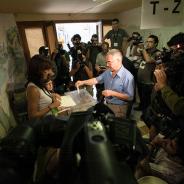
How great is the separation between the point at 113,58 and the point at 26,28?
138 inches

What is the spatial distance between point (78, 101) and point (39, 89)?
40 centimetres

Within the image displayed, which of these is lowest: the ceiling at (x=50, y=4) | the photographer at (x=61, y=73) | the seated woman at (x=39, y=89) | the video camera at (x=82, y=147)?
the photographer at (x=61, y=73)

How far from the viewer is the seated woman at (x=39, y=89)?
148 cm

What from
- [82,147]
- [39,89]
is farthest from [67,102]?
[82,147]

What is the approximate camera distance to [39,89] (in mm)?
1521

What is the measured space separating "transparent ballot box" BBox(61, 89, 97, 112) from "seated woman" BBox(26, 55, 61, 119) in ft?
0.40

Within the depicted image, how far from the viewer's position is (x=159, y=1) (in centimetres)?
162

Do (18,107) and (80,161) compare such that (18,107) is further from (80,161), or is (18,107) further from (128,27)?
(128,27)

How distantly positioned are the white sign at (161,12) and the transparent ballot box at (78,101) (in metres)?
0.83

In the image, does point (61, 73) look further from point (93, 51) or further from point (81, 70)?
point (93, 51)

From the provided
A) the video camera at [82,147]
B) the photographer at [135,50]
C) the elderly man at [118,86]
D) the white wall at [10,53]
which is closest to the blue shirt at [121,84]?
the elderly man at [118,86]

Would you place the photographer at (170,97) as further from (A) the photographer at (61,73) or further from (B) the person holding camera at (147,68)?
(A) the photographer at (61,73)

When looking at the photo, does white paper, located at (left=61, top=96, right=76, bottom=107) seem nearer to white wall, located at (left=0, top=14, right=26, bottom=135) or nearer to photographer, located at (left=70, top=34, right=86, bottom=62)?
photographer, located at (left=70, top=34, right=86, bottom=62)

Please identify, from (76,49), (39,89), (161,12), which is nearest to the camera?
(39,89)
